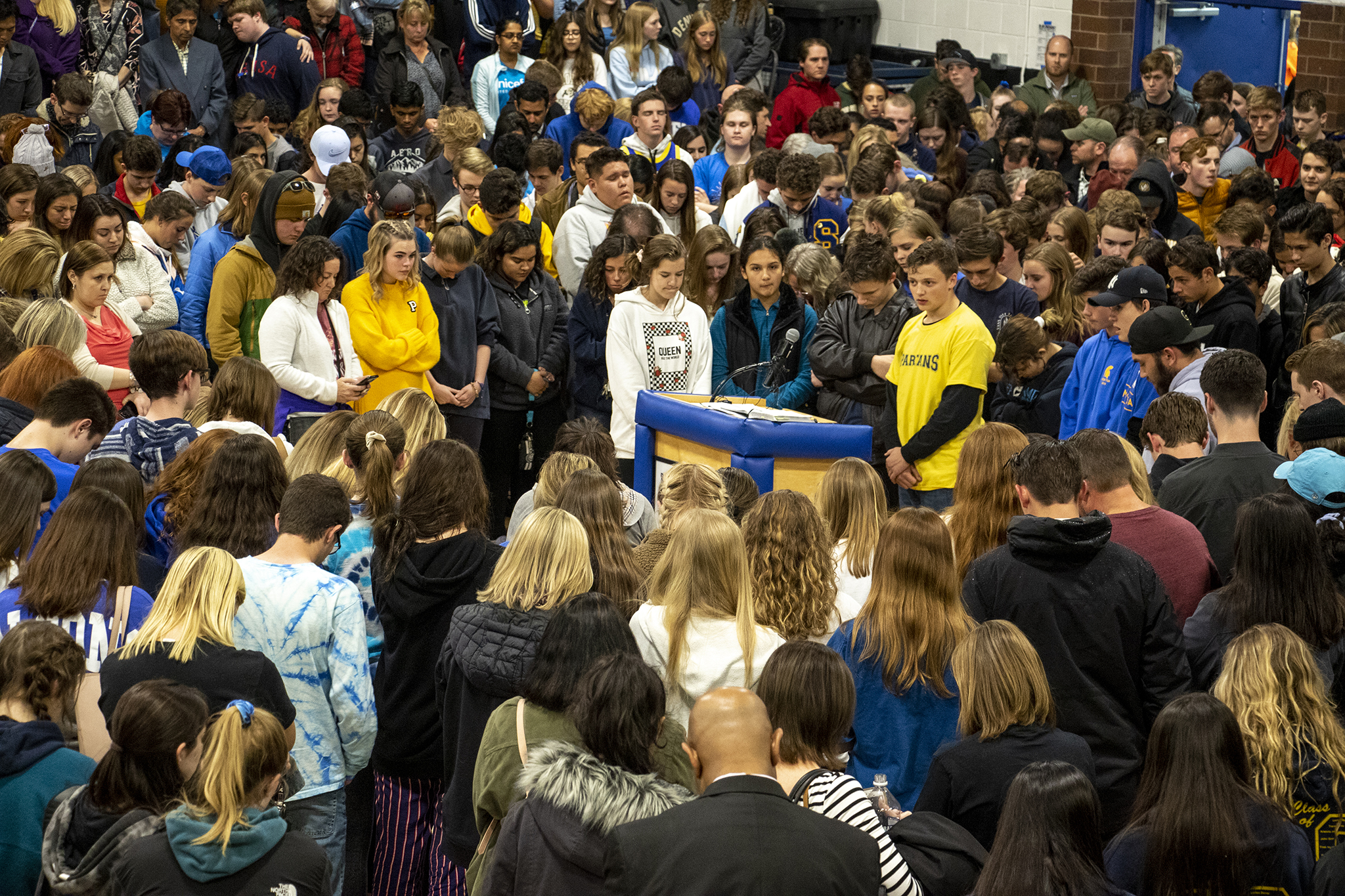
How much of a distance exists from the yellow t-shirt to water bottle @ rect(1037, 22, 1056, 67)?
34.7 ft

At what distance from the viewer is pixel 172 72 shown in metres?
11.2

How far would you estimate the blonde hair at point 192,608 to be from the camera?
3594 mm

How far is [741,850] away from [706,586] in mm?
1209

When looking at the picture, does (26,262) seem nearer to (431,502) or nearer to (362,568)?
(362,568)

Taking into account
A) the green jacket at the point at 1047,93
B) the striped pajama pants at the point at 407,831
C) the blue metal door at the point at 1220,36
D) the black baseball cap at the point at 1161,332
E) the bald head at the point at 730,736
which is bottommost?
the striped pajama pants at the point at 407,831

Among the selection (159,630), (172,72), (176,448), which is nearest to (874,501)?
(159,630)

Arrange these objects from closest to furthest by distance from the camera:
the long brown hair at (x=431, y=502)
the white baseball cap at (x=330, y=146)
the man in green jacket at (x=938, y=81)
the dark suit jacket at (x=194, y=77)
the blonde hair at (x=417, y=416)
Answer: the long brown hair at (x=431, y=502) < the blonde hair at (x=417, y=416) < the white baseball cap at (x=330, y=146) < the dark suit jacket at (x=194, y=77) < the man in green jacket at (x=938, y=81)

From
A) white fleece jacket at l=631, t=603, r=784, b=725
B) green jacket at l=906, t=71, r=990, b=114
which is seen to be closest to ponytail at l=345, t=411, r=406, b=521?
white fleece jacket at l=631, t=603, r=784, b=725

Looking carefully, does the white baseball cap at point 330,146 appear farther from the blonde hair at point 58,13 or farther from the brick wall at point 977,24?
the brick wall at point 977,24

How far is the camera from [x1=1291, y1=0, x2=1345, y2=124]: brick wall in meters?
13.8

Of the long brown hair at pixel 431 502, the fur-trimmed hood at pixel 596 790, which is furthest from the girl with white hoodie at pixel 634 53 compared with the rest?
the fur-trimmed hood at pixel 596 790

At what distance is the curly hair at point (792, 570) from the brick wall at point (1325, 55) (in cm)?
1190

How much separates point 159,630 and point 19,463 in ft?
3.34

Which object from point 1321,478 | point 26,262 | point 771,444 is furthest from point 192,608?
point 26,262
